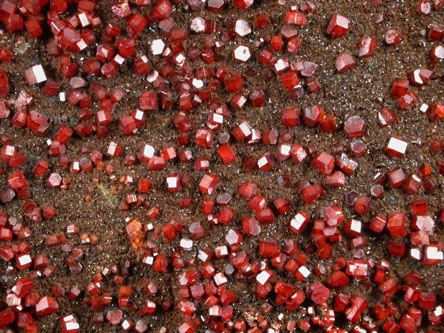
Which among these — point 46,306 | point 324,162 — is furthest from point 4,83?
point 324,162

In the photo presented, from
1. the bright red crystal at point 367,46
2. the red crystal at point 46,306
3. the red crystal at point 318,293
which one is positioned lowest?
the red crystal at point 46,306

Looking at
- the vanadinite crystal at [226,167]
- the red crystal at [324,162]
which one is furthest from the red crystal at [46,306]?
the red crystal at [324,162]

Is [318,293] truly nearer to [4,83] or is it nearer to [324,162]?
[324,162]

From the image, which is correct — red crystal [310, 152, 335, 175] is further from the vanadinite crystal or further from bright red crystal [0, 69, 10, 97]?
bright red crystal [0, 69, 10, 97]

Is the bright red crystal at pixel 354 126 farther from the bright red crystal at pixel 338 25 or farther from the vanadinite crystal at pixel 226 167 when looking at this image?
the bright red crystal at pixel 338 25

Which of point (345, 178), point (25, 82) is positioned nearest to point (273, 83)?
point (345, 178)

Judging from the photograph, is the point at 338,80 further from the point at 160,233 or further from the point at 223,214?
the point at 160,233

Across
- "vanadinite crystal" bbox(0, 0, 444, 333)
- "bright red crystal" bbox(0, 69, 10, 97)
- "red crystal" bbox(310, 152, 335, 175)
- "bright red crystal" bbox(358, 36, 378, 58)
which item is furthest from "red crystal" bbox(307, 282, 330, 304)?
"bright red crystal" bbox(0, 69, 10, 97)

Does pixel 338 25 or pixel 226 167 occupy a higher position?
pixel 338 25

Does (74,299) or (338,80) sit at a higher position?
(338,80)
